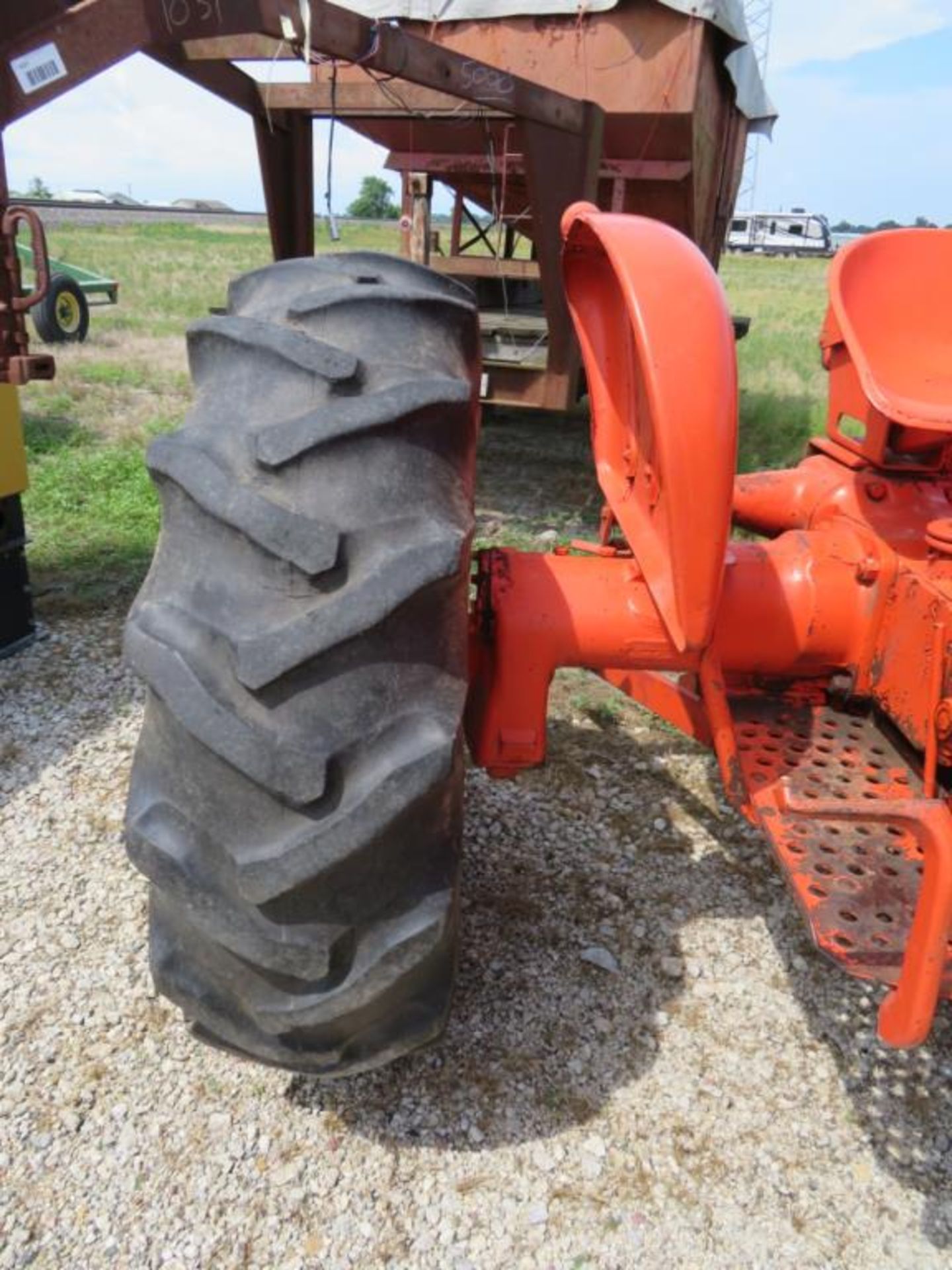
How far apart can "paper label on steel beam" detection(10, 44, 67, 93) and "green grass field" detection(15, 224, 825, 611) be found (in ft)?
6.53

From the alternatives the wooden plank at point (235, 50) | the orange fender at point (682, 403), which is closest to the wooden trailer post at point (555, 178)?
the wooden plank at point (235, 50)

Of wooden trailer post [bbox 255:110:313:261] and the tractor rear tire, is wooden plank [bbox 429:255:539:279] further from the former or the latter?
the tractor rear tire

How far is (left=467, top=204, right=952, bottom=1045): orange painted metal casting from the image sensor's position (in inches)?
59.0

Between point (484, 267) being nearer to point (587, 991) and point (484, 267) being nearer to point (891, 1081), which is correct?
point (587, 991)

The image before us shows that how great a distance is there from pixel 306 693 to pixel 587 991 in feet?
3.76

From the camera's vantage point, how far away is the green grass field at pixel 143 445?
453 cm

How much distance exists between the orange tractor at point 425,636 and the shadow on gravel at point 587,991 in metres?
0.44

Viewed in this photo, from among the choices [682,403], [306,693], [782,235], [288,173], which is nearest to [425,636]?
[306,693]

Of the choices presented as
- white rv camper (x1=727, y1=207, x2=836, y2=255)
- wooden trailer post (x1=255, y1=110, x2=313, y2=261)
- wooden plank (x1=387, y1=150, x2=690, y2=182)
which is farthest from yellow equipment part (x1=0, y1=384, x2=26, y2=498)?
white rv camper (x1=727, y1=207, x2=836, y2=255)

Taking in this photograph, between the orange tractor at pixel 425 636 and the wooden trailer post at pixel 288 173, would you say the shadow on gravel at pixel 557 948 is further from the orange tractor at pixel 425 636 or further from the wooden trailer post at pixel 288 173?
the wooden trailer post at pixel 288 173

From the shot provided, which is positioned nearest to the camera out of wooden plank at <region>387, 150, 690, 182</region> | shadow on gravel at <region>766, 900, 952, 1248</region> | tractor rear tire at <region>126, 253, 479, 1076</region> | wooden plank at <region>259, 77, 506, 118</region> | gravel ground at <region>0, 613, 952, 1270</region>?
tractor rear tire at <region>126, 253, 479, 1076</region>

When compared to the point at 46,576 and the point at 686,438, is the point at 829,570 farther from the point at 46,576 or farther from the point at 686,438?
the point at 46,576

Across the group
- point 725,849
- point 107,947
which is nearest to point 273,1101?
point 107,947

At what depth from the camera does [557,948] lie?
7.31 ft
